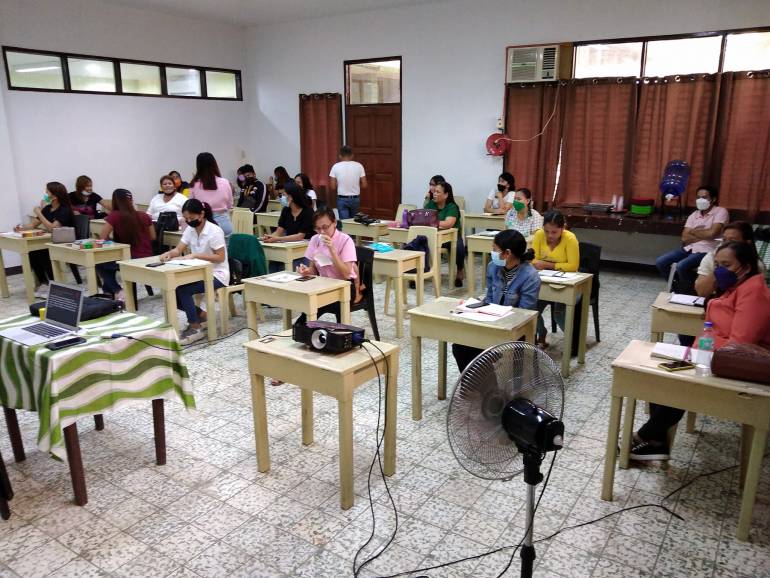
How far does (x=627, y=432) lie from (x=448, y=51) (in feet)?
21.5

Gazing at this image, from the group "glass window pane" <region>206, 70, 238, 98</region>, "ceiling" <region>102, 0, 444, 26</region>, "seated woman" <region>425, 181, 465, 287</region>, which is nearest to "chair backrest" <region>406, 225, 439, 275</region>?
"seated woman" <region>425, 181, 465, 287</region>

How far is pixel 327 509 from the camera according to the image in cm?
245

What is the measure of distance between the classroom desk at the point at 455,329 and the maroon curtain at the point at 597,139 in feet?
14.8

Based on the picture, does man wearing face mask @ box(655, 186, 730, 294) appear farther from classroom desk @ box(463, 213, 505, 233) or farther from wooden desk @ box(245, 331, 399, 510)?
wooden desk @ box(245, 331, 399, 510)

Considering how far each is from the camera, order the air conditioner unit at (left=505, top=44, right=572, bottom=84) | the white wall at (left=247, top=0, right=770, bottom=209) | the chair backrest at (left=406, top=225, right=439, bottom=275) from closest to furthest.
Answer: the chair backrest at (left=406, top=225, right=439, bottom=275) → the white wall at (left=247, top=0, right=770, bottom=209) → the air conditioner unit at (left=505, top=44, right=572, bottom=84)

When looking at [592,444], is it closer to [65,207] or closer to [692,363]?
[692,363]

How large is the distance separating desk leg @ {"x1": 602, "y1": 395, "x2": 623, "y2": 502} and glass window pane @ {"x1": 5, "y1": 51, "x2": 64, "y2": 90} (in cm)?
784

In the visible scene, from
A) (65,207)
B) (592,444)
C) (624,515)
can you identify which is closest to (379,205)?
(65,207)

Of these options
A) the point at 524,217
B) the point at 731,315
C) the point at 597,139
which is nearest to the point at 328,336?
the point at 731,315

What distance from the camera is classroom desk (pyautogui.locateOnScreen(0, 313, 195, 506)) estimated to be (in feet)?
7.47

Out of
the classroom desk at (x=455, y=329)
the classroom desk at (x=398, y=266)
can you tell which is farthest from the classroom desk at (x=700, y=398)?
the classroom desk at (x=398, y=266)

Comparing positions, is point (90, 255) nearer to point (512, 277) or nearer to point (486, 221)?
point (512, 277)

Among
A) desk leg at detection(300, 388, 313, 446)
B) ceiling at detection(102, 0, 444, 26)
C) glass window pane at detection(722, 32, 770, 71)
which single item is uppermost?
ceiling at detection(102, 0, 444, 26)

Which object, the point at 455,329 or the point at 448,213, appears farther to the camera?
the point at 448,213
